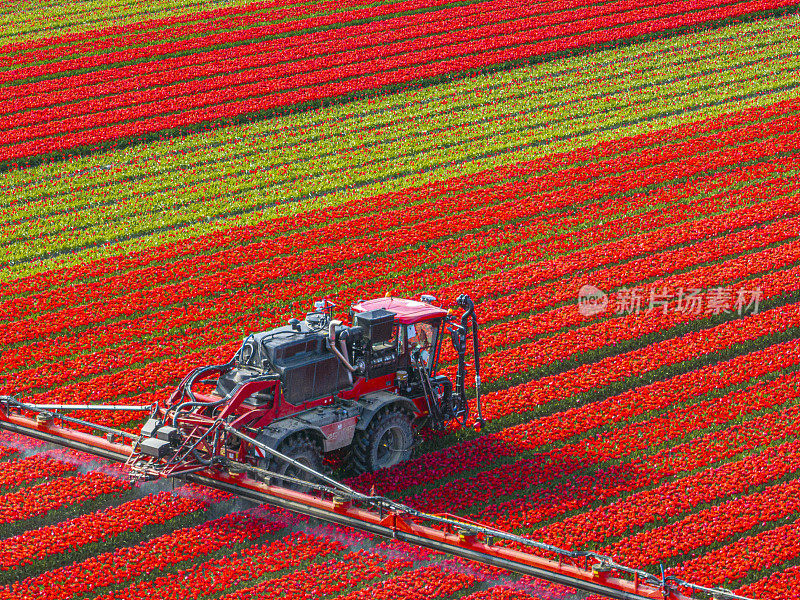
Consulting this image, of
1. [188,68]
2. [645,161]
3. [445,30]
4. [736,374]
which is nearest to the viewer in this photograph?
[736,374]

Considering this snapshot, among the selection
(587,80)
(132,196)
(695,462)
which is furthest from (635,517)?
(587,80)

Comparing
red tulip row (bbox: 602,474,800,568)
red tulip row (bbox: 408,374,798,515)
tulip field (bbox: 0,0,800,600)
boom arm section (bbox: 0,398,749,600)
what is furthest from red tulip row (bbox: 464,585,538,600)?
red tulip row (bbox: 408,374,798,515)

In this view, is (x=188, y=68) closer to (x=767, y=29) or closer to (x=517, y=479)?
(x=767, y=29)

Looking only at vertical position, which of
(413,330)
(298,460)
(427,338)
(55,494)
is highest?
(413,330)

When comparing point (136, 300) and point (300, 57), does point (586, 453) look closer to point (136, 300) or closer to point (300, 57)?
point (136, 300)

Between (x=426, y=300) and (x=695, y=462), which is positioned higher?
(x=426, y=300)

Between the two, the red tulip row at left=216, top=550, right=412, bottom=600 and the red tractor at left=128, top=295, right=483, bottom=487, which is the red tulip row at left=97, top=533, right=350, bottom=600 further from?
the red tractor at left=128, top=295, right=483, bottom=487

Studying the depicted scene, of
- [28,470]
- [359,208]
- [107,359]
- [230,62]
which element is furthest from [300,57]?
[28,470]
